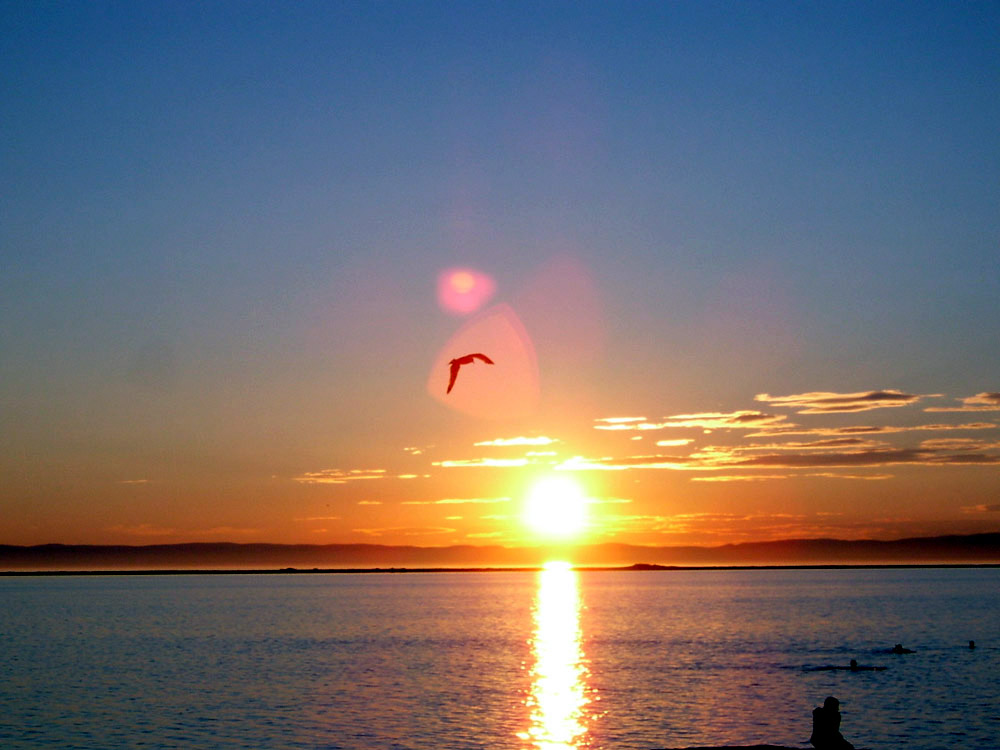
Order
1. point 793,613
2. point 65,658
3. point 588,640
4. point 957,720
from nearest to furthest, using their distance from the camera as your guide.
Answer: point 957,720
point 65,658
point 588,640
point 793,613

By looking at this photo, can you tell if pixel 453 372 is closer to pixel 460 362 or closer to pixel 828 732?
pixel 460 362

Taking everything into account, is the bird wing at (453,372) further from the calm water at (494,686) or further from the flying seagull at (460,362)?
the calm water at (494,686)

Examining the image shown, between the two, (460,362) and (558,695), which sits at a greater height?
(460,362)

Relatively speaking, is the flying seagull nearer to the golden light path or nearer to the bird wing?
the bird wing

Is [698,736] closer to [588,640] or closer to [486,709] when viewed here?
[486,709]

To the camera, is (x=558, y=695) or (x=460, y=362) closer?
(x=460, y=362)

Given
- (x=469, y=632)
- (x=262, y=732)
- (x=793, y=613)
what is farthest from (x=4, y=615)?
(x=262, y=732)

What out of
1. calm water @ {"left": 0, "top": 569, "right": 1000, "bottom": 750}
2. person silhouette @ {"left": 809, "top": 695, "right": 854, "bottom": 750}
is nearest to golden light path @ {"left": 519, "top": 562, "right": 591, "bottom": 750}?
calm water @ {"left": 0, "top": 569, "right": 1000, "bottom": 750}

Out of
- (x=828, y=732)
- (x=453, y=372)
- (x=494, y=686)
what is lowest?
(x=494, y=686)

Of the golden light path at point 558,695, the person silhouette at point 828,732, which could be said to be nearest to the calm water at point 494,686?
the golden light path at point 558,695

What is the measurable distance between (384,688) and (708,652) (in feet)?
122

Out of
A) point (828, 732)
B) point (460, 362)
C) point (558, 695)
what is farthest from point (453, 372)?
point (558, 695)

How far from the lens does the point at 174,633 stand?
127875mm

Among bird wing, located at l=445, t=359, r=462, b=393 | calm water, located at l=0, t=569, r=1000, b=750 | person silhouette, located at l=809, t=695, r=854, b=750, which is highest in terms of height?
bird wing, located at l=445, t=359, r=462, b=393
